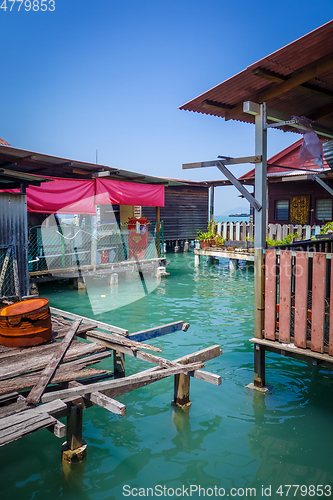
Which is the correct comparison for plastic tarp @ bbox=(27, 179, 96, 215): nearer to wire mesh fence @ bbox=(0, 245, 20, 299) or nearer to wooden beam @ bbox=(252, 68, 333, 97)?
wire mesh fence @ bbox=(0, 245, 20, 299)

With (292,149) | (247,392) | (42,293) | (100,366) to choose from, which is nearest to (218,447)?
(247,392)

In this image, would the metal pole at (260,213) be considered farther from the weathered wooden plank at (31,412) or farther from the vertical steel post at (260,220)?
the weathered wooden plank at (31,412)

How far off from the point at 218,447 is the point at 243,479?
0.58 metres

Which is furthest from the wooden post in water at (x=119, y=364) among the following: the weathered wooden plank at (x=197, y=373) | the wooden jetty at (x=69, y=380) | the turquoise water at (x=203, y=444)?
the weathered wooden plank at (x=197, y=373)

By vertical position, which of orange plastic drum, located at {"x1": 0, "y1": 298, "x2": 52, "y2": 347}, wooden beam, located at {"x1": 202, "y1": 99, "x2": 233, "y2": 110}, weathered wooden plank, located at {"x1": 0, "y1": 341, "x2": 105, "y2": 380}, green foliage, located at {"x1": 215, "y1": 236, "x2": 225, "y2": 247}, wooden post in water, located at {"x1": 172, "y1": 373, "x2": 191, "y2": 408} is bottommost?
wooden post in water, located at {"x1": 172, "y1": 373, "x2": 191, "y2": 408}

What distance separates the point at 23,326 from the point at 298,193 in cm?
1891

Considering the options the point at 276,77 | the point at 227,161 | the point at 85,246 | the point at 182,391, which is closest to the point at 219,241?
the point at 85,246

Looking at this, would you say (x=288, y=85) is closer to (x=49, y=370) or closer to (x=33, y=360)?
(x=49, y=370)

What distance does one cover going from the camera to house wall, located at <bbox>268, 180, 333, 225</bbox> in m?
19.6

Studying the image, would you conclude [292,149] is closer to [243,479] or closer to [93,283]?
[93,283]

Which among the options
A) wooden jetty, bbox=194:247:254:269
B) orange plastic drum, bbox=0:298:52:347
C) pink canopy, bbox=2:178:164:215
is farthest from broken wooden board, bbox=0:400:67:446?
wooden jetty, bbox=194:247:254:269

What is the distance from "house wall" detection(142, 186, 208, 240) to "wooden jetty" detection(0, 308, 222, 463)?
804 inches

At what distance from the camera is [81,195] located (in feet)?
41.1

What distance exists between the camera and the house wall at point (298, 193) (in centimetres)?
1964
